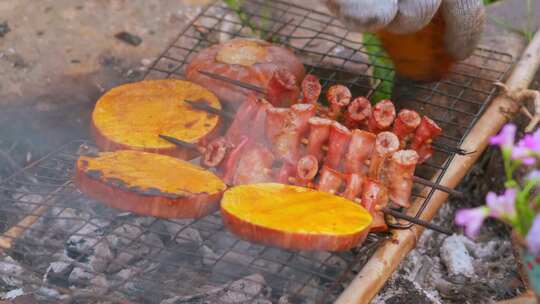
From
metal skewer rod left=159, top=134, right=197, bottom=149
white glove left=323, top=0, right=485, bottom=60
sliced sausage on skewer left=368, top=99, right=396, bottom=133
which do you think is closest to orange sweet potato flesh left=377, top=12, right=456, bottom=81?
white glove left=323, top=0, right=485, bottom=60

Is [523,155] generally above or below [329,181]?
above

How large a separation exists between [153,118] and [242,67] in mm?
594

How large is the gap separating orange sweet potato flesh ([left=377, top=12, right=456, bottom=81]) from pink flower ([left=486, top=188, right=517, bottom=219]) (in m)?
2.00

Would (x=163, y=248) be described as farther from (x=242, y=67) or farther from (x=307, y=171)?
(x=242, y=67)

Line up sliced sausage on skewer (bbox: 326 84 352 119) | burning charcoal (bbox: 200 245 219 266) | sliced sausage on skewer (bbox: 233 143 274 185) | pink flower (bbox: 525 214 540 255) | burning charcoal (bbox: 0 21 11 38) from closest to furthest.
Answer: pink flower (bbox: 525 214 540 255)
sliced sausage on skewer (bbox: 233 143 274 185)
burning charcoal (bbox: 200 245 219 266)
sliced sausage on skewer (bbox: 326 84 352 119)
burning charcoal (bbox: 0 21 11 38)

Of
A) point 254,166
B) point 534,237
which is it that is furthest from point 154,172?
point 534,237

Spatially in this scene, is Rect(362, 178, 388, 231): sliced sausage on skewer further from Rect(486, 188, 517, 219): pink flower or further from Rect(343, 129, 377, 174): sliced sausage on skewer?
Rect(486, 188, 517, 219): pink flower

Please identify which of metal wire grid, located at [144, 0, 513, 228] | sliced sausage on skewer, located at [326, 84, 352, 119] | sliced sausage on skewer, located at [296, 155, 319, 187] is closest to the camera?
sliced sausage on skewer, located at [296, 155, 319, 187]

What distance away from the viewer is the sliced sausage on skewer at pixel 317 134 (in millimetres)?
3578

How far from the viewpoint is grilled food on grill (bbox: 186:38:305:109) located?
4207 mm

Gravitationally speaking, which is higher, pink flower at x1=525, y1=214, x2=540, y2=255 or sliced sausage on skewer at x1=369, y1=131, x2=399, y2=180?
pink flower at x1=525, y1=214, x2=540, y2=255

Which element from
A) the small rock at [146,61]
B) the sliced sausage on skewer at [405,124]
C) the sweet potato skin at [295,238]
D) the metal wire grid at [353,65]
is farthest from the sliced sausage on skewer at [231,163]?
the small rock at [146,61]

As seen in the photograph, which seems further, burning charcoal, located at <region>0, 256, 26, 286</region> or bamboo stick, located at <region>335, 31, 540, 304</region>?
burning charcoal, located at <region>0, 256, 26, 286</region>

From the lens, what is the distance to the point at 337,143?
3.54 metres
